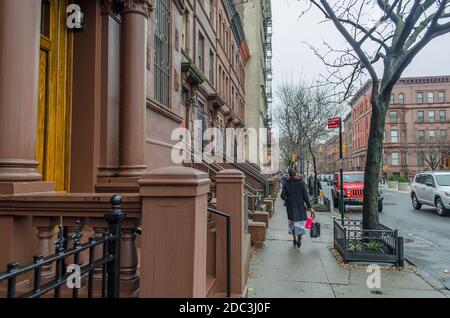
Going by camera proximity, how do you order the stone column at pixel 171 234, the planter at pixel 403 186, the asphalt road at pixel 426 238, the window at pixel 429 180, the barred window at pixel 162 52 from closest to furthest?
1. the stone column at pixel 171 234
2. the asphalt road at pixel 426 238
3. the barred window at pixel 162 52
4. the window at pixel 429 180
5. the planter at pixel 403 186

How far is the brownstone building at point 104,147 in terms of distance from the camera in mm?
2531

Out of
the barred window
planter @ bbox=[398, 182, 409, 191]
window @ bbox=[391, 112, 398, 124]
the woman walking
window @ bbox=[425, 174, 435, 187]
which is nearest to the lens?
the barred window

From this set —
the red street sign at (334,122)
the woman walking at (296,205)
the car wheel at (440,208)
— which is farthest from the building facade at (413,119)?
the woman walking at (296,205)

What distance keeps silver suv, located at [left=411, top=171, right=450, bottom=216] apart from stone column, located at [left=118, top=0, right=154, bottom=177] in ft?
47.6

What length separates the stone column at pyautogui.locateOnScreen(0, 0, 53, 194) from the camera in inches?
138

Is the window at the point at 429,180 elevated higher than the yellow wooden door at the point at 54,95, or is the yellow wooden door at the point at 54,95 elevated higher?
the yellow wooden door at the point at 54,95

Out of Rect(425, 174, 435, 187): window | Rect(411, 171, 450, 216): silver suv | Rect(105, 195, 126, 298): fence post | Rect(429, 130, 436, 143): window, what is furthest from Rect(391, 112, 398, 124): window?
Rect(105, 195, 126, 298): fence post

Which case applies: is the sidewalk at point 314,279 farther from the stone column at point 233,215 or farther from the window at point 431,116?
the window at point 431,116

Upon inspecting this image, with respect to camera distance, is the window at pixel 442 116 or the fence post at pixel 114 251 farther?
the window at pixel 442 116

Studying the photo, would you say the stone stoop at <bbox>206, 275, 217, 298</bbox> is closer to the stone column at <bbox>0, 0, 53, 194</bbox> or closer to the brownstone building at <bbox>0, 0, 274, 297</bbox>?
the brownstone building at <bbox>0, 0, 274, 297</bbox>

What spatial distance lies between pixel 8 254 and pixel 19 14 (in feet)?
7.72

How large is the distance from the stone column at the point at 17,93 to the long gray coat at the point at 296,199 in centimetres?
665
